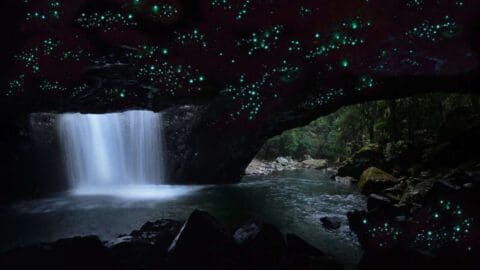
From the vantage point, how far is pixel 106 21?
7.23 meters

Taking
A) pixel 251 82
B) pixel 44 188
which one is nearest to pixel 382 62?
pixel 251 82

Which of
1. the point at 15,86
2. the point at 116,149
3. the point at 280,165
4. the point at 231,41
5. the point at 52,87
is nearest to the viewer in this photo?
the point at 231,41

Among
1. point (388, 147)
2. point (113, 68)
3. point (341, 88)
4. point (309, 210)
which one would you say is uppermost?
point (113, 68)

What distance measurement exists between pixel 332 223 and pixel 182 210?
5.39 m

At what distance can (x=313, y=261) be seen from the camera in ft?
19.7

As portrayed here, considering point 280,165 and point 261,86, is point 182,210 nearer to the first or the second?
point 261,86

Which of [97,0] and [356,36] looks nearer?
[97,0]

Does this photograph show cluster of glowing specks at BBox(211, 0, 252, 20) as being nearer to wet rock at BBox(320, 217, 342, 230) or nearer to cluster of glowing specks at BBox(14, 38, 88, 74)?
cluster of glowing specks at BBox(14, 38, 88, 74)

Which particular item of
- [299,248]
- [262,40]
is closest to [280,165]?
[262,40]

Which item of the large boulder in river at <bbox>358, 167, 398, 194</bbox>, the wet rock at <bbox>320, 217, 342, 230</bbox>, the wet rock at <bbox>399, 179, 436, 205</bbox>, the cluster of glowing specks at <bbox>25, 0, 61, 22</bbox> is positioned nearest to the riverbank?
the large boulder in river at <bbox>358, 167, 398, 194</bbox>

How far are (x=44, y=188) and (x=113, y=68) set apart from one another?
38.4 feet

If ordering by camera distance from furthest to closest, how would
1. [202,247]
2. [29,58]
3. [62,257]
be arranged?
[29,58], [202,247], [62,257]

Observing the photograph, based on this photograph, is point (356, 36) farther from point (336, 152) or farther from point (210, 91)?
point (336, 152)

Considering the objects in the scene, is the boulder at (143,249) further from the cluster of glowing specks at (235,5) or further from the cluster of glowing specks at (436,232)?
the cluster of glowing specks at (235,5)
